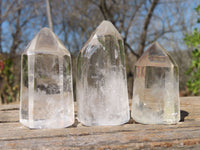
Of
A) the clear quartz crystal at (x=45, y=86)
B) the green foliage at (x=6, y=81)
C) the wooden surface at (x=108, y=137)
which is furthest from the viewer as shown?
the green foliage at (x=6, y=81)

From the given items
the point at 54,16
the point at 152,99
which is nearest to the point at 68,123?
the point at 152,99

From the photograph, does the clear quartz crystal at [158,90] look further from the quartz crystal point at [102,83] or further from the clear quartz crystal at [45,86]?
the clear quartz crystal at [45,86]

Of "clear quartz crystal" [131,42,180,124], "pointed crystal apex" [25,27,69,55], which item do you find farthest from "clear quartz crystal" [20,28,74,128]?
"clear quartz crystal" [131,42,180,124]

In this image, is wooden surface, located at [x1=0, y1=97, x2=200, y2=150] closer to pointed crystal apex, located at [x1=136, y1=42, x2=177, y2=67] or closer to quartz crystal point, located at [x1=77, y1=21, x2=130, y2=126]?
quartz crystal point, located at [x1=77, y1=21, x2=130, y2=126]

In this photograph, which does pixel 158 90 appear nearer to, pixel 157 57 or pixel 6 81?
pixel 157 57

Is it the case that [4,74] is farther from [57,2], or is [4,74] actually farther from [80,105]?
[80,105]

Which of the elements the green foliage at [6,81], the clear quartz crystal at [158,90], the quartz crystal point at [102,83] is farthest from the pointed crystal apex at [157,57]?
the green foliage at [6,81]

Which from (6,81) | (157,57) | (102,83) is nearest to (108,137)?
(102,83)
